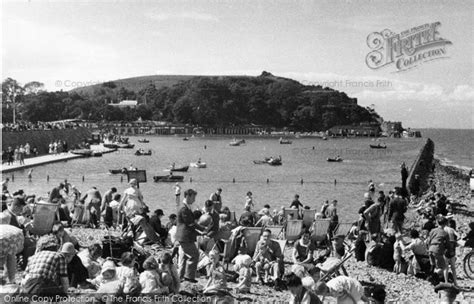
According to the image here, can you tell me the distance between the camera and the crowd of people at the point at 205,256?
683cm

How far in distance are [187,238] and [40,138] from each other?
5387cm

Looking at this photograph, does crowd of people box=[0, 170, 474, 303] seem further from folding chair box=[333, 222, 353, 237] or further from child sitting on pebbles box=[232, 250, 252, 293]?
folding chair box=[333, 222, 353, 237]

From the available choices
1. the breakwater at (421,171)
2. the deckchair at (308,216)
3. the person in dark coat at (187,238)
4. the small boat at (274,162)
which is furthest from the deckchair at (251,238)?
the small boat at (274,162)

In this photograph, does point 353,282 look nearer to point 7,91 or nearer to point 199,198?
point 199,198

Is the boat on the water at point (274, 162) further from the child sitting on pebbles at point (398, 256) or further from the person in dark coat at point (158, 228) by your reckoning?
the child sitting on pebbles at point (398, 256)

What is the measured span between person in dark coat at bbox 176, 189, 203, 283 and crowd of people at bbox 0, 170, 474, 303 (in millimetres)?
18

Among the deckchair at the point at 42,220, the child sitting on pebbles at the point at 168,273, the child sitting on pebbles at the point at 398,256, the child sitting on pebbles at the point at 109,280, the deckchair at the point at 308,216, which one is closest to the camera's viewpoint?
the child sitting on pebbles at the point at 109,280

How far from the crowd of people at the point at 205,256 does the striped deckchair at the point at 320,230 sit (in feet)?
0.27

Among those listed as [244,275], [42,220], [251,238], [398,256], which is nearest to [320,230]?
[398,256]

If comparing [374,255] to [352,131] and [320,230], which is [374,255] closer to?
[320,230]

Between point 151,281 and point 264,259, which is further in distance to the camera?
point 264,259

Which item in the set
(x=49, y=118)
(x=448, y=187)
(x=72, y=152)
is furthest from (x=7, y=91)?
(x=448, y=187)

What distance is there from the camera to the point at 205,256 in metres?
10.4

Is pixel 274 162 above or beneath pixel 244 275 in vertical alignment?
beneath
